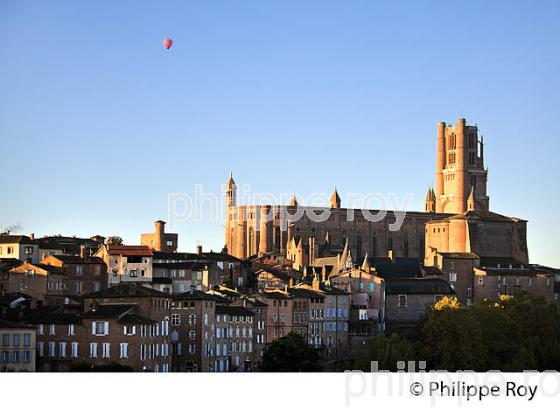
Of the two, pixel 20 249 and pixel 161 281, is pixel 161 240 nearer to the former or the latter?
pixel 20 249

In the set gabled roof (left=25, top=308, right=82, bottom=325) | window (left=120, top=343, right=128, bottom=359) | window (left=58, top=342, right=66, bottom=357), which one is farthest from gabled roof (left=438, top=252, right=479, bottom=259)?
window (left=58, top=342, right=66, bottom=357)

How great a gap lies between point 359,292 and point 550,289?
13758mm

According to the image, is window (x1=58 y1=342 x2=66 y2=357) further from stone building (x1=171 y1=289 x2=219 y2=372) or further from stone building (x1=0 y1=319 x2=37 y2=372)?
stone building (x1=171 y1=289 x2=219 y2=372)

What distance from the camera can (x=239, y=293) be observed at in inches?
2926

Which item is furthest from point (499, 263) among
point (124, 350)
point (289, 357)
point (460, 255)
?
point (124, 350)

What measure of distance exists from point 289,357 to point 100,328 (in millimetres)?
8947

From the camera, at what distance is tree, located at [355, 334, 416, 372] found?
5838 cm

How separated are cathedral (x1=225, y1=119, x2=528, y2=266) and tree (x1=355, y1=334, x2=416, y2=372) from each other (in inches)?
1141

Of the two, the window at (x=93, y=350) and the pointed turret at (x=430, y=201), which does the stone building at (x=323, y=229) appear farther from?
the window at (x=93, y=350)

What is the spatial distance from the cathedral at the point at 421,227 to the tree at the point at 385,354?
28986 millimetres

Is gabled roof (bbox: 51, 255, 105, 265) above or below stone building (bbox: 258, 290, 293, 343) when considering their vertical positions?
above

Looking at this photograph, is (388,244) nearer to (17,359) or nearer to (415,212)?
(415,212)

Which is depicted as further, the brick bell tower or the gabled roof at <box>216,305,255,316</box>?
the brick bell tower

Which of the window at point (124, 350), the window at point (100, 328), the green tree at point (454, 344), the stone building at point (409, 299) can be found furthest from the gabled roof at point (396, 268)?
the window at point (124, 350)
